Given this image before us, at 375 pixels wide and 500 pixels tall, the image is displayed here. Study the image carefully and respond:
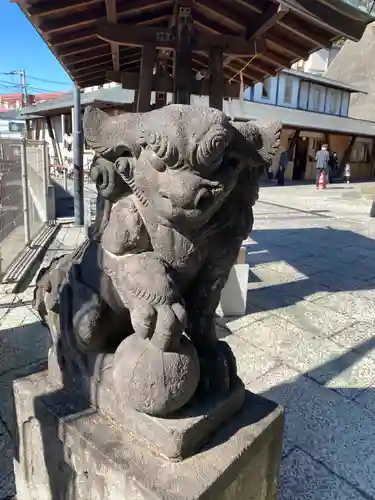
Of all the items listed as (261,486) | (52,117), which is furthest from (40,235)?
(52,117)

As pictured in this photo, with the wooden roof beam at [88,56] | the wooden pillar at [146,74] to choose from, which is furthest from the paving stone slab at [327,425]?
the wooden roof beam at [88,56]

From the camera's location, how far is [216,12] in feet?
9.34

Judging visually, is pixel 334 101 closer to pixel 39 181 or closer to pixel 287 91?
pixel 287 91

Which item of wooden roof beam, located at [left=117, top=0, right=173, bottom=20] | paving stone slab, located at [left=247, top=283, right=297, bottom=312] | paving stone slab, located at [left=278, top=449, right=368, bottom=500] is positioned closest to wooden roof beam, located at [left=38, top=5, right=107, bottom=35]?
wooden roof beam, located at [left=117, top=0, right=173, bottom=20]

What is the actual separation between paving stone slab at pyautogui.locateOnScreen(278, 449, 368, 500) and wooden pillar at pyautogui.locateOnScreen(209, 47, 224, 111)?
227 centimetres

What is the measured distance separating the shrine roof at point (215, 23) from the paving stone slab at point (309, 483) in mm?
2338

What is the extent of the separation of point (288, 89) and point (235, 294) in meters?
17.6

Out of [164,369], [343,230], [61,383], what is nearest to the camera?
[164,369]

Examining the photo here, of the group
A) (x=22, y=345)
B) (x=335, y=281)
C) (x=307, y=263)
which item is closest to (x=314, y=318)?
(x=335, y=281)

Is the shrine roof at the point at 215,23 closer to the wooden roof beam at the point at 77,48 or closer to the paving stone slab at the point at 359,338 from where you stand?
the wooden roof beam at the point at 77,48

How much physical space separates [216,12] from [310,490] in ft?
9.57

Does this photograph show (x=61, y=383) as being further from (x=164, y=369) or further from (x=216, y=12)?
(x=216, y=12)

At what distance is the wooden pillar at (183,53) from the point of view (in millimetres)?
2674

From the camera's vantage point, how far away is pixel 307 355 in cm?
293
